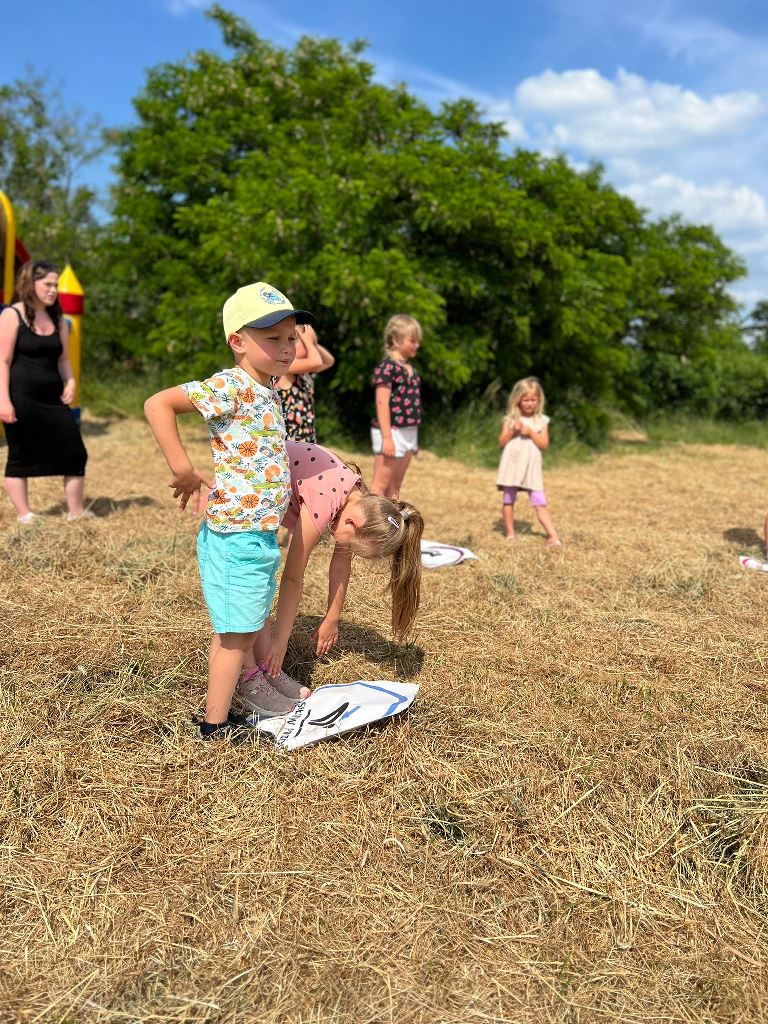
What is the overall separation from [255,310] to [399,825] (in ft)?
5.49

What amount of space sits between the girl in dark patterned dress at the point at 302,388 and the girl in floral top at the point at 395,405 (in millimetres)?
663

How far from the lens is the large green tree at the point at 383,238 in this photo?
11.4 m

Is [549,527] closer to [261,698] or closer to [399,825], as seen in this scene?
[261,698]

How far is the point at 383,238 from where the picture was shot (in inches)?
469

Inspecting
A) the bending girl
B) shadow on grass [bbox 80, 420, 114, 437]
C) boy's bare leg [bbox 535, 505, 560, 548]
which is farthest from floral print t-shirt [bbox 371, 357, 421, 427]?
shadow on grass [bbox 80, 420, 114, 437]

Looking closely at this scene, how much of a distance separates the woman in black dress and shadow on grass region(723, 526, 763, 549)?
5127 mm

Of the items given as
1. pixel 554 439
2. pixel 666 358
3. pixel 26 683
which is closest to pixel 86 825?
pixel 26 683

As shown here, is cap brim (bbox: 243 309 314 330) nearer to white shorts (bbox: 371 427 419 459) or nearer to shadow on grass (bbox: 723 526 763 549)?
white shorts (bbox: 371 427 419 459)

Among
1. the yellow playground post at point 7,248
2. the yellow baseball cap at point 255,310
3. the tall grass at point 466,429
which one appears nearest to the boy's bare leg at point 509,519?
the yellow baseball cap at point 255,310

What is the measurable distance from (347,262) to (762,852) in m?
9.74

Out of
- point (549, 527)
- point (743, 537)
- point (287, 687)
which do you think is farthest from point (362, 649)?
point (743, 537)

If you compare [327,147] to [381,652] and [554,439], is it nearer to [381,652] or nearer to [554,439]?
[554,439]

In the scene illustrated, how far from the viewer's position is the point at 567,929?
2148 millimetres

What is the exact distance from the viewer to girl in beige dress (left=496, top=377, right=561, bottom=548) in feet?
20.4
